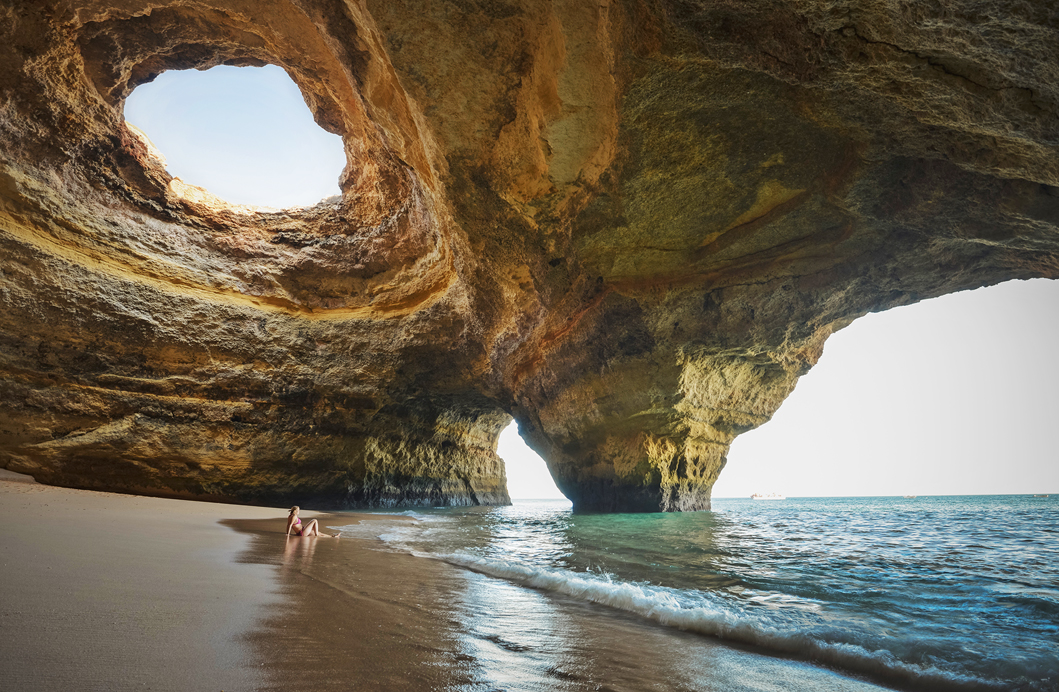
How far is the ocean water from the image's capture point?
2.36 meters

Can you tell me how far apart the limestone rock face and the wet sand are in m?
3.95

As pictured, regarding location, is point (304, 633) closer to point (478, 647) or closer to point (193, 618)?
point (193, 618)

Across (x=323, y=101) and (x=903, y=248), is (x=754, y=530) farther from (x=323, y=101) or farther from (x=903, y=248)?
(x=323, y=101)

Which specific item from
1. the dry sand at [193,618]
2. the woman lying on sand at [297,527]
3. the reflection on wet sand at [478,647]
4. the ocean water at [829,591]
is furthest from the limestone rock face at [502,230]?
the woman lying on sand at [297,527]

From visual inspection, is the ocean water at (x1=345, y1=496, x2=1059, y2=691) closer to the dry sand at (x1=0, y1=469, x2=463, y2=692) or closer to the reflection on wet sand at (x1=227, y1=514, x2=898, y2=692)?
the reflection on wet sand at (x1=227, y1=514, x2=898, y2=692)

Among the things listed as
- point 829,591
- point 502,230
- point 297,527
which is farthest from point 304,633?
point 502,230

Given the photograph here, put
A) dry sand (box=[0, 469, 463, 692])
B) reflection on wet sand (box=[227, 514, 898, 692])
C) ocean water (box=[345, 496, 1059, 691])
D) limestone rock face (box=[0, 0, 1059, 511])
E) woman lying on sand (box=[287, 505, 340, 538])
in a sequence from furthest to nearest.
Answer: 1. woman lying on sand (box=[287, 505, 340, 538])
2. limestone rock face (box=[0, 0, 1059, 511])
3. ocean water (box=[345, 496, 1059, 691])
4. reflection on wet sand (box=[227, 514, 898, 692])
5. dry sand (box=[0, 469, 463, 692])

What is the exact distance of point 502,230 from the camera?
339 inches

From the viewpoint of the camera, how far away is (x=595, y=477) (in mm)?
13281

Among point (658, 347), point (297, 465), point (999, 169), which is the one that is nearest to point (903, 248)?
point (999, 169)

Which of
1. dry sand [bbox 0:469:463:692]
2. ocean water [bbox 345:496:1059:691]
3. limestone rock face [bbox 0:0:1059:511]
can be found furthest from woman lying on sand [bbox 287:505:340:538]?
limestone rock face [bbox 0:0:1059:511]

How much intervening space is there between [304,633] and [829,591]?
348 centimetres

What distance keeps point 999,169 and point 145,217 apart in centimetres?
1332

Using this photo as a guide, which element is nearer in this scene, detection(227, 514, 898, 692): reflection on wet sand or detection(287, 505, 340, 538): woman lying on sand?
detection(227, 514, 898, 692): reflection on wet sand
